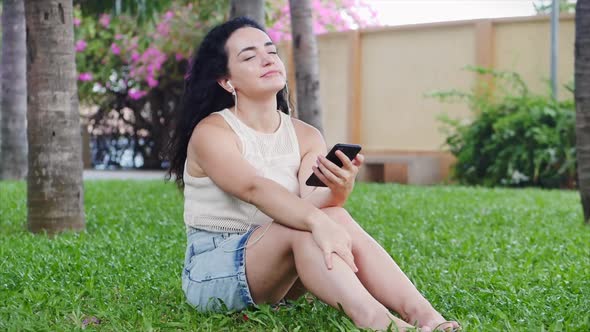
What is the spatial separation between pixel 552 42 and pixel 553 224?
195 inches

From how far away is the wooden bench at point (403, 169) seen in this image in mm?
12133

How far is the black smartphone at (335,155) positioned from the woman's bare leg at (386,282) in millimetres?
135

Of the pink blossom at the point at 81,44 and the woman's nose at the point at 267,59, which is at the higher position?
the pink blossom at the point at 81,44

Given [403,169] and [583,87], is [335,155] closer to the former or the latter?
[583,87]

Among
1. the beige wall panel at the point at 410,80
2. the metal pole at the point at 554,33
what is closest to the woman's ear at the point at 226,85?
the metal pole at the point at 554,33

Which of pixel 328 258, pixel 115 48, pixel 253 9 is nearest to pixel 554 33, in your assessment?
pixel 253 9

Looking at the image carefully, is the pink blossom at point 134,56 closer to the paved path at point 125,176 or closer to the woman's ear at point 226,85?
the paved path at point 125,176

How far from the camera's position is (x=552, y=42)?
11.2 m

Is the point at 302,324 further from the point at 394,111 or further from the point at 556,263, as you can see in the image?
the point at 394,111

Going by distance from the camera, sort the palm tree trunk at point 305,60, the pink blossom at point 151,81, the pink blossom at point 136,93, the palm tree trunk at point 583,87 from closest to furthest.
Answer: the palm tree trunk at point 583,87
the palm tree trunk at point 305,60
the pink blossom at point 151,81
the pink blossom at point 136,93

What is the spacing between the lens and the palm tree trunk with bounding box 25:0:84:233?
233 inches

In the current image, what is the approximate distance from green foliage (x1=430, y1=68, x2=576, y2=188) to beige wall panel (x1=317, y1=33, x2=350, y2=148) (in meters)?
1.94

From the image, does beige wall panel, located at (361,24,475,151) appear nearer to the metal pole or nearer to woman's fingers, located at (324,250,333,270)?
the metal pole

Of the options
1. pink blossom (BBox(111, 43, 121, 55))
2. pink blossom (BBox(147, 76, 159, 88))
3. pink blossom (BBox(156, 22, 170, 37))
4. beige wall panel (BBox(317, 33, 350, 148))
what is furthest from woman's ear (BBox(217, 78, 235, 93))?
pink blossom (BBox(111, 43, 121, 55))
